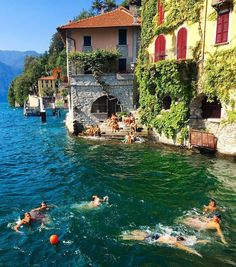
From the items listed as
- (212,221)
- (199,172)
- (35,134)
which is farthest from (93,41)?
(212,221)

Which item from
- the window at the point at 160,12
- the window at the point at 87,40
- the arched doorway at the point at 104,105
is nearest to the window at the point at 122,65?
the arched doorway at the point at 104,105

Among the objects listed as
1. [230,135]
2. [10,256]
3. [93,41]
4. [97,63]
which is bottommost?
[10,256]

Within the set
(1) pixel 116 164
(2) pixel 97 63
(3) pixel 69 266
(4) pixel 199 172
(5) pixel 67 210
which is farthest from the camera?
A: (2) pixel 97 63

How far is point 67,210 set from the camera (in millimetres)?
14586

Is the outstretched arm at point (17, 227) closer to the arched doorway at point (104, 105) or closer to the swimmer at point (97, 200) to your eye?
the swimmer at point (97, 200)

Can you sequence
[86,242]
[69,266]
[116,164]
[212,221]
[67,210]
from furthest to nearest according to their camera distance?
[116,164], [67,210], [212,221], [86,242], [69,266]

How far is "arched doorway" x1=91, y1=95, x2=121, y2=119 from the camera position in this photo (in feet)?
111

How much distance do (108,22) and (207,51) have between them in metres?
15.6

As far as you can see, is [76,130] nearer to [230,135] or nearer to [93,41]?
[93,41]

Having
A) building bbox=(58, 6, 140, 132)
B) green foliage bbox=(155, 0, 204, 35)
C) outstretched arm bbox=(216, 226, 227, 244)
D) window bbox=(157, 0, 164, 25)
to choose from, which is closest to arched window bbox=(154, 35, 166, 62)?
green foliage bbox=(155, 0, 204, 35)

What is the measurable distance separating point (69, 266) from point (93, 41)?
29.6m

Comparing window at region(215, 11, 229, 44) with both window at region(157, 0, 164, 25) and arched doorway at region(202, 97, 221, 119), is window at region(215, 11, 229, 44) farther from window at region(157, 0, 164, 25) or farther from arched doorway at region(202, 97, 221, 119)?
window at region(157, 0, 164, 25)

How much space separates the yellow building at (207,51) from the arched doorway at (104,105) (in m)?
7.78

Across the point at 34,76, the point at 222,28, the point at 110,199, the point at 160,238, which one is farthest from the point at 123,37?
the point at 34,76
